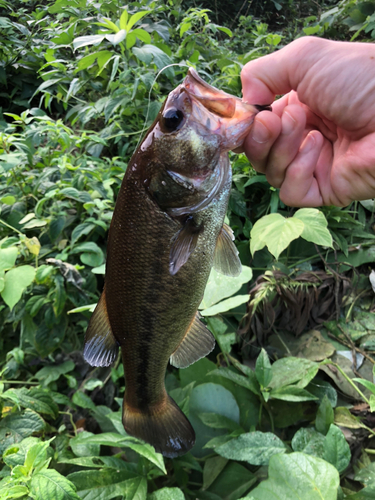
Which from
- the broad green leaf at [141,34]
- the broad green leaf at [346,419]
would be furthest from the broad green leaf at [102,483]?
the broad green leaf at [141,34]

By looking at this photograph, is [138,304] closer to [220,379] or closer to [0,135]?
[220,379]

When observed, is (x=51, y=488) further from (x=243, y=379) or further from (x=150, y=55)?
(x=150, y=55)

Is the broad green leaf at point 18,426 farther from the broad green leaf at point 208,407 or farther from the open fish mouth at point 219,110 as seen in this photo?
the open fish mouth at point 219,110

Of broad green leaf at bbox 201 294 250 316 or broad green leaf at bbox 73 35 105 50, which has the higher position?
broad green leaf at bbox 73 35 105 50

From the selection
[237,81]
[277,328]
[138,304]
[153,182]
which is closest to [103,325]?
[138,304]

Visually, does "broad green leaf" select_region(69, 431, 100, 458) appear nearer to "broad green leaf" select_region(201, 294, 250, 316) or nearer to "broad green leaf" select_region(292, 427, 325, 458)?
"broad green leaf" select_region(201, 294, 250, 316)

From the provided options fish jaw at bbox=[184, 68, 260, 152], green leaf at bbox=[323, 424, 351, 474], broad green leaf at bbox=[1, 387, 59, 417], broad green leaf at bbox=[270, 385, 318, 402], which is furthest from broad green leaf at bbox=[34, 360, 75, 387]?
fish jaw at bbox=[184, 68, 260, 152]
